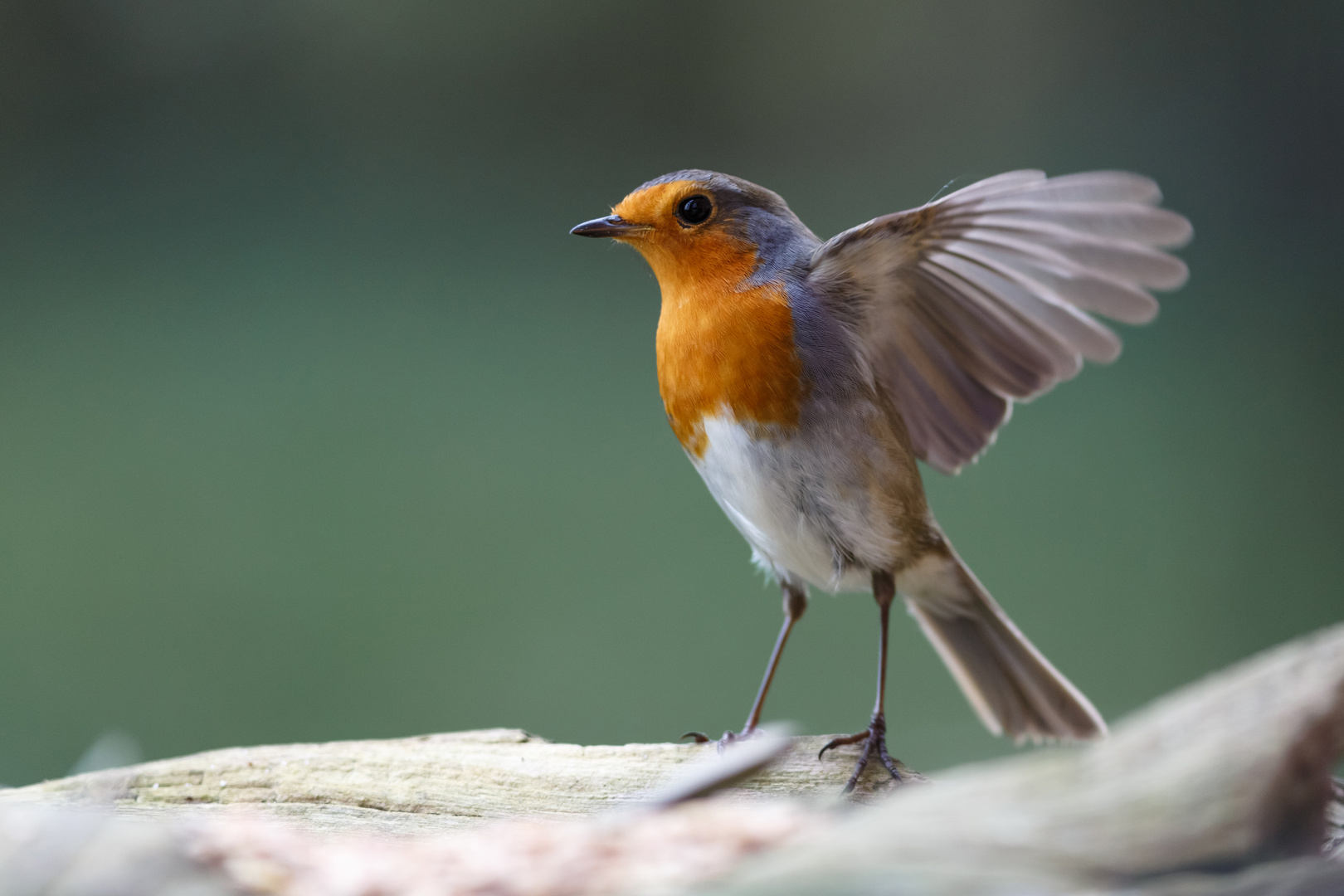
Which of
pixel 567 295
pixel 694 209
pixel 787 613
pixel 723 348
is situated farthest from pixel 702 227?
pixel 567 295

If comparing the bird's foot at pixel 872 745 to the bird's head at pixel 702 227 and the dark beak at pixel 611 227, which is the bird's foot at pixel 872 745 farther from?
the dark beak at pixel 611 227

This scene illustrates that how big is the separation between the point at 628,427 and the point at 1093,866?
4.44 m

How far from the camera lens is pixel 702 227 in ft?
6.81

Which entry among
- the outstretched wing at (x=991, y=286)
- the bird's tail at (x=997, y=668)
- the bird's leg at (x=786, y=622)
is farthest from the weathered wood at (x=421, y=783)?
the outstretched wing at (x=991, y=286)

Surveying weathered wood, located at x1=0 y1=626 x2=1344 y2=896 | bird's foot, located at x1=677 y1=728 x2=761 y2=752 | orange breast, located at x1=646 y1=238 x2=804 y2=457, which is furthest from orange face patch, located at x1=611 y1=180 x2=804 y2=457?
weathered wood, located at x1=0 y1=626 x2=1344 y2=896

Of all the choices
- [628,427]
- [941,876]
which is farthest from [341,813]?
[628,427]

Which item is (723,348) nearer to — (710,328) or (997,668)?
(710,328)

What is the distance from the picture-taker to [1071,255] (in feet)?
6.49

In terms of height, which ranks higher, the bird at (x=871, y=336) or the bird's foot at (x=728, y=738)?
the bird at (x=871, y=336)

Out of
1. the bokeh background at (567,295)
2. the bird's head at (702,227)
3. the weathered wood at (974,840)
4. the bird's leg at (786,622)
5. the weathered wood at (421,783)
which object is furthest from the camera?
the bokeh background at (567,295)

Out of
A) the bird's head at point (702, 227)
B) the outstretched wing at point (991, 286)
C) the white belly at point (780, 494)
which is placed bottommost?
the white belly at point (780, 494)

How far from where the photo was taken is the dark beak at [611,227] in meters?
2.07

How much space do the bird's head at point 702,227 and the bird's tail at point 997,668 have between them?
78cm

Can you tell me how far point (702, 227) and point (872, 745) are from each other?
0.98 meters
